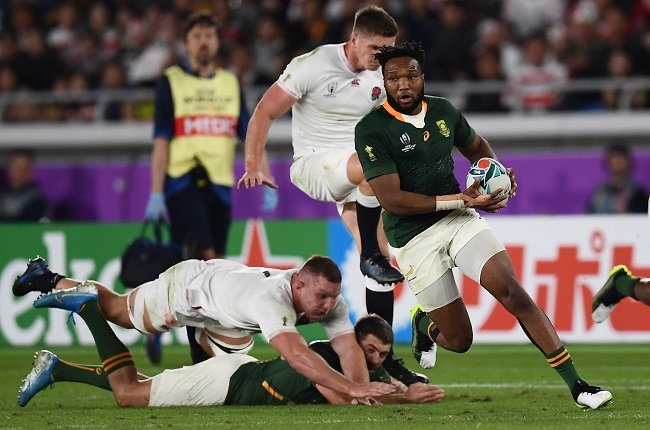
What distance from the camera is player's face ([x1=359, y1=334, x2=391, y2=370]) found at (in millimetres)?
7980

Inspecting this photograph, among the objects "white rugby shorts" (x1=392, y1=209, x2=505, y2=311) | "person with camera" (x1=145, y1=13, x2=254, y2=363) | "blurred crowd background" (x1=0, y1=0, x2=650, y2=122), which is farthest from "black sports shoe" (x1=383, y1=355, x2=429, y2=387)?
"blurred crowd background" (x1=0, y1=0, x2=650, y2=122)

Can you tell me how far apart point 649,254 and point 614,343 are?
3.17ft

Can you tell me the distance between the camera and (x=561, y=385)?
30.1 feet

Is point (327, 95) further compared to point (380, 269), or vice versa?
point (327, 95)

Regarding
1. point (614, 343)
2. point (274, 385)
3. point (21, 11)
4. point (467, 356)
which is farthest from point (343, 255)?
point (21, 11)

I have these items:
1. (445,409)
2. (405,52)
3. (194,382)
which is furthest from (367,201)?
(194,382)

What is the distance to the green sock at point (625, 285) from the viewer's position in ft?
26.9

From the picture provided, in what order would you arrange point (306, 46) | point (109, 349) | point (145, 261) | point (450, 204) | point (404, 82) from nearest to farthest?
1. point (450, 204)
2. point (404, 82)
3. point (109, 349)
4. point (145, 261)
5. point (306, 46)

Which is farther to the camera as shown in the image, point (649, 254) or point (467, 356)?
point (649, 254)

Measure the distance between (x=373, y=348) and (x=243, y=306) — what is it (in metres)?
0.96

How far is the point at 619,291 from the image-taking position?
8312 mm

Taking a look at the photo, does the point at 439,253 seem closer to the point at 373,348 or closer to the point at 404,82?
the point at 373,348

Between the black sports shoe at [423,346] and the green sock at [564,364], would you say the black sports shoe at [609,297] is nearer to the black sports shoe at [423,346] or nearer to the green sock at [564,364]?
the black sports shoe at [423,346]

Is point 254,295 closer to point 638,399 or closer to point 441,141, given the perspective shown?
point 441,141
